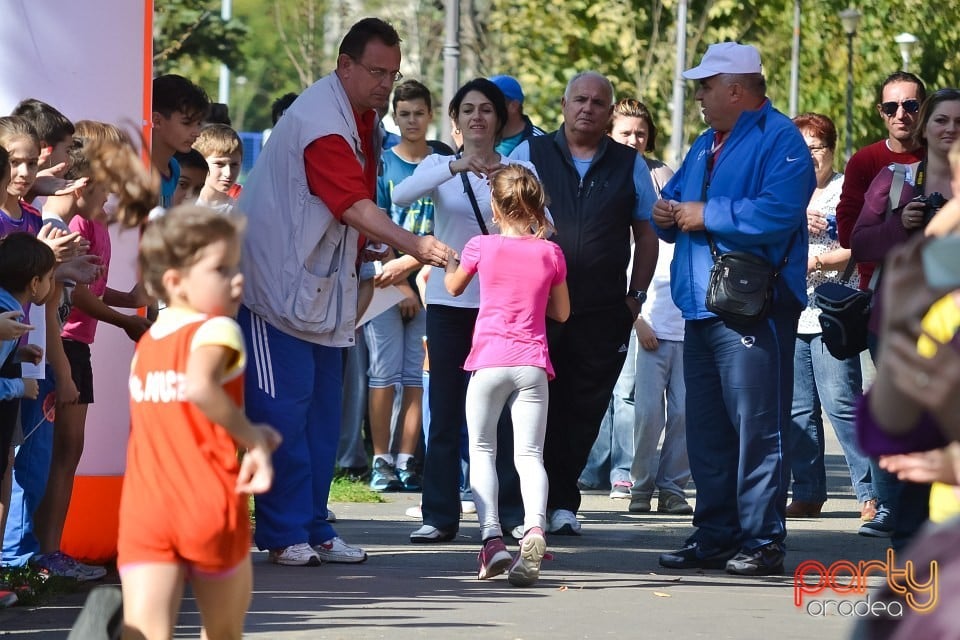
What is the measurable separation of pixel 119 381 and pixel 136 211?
247 centimetres

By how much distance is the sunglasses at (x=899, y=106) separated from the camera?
9.32 meters

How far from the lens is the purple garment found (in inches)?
147

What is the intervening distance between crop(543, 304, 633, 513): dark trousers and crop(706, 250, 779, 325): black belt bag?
4.40ft

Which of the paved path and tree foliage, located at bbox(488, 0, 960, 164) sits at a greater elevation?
tree foliage, located at bbox(488, 0, 960, 164)

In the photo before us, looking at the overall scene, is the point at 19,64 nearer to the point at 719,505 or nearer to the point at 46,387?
the point at 46,387

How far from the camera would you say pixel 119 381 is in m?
7.40

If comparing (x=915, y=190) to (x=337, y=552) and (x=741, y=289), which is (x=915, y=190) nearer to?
(x=741, y=289)

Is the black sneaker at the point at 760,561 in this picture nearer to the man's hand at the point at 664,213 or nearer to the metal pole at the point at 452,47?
the man's hand at the point at 664,213

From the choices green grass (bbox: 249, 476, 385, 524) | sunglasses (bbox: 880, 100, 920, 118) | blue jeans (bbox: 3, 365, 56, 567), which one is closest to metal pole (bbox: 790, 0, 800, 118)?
green grass (bbox: 249, 476, 385, 524)

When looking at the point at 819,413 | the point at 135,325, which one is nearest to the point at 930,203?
the point at 819,413

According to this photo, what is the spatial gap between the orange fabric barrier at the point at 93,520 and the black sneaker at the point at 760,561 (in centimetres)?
272

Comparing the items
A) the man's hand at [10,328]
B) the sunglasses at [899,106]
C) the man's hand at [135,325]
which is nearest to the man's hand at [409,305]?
the sunglasses at [899,106]

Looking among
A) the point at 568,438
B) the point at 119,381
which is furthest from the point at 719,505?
the point at 119,381

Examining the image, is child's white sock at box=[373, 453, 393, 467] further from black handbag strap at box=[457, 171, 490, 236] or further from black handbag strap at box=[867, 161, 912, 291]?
black handbag strap at box=[867, 161, 912, 291]
